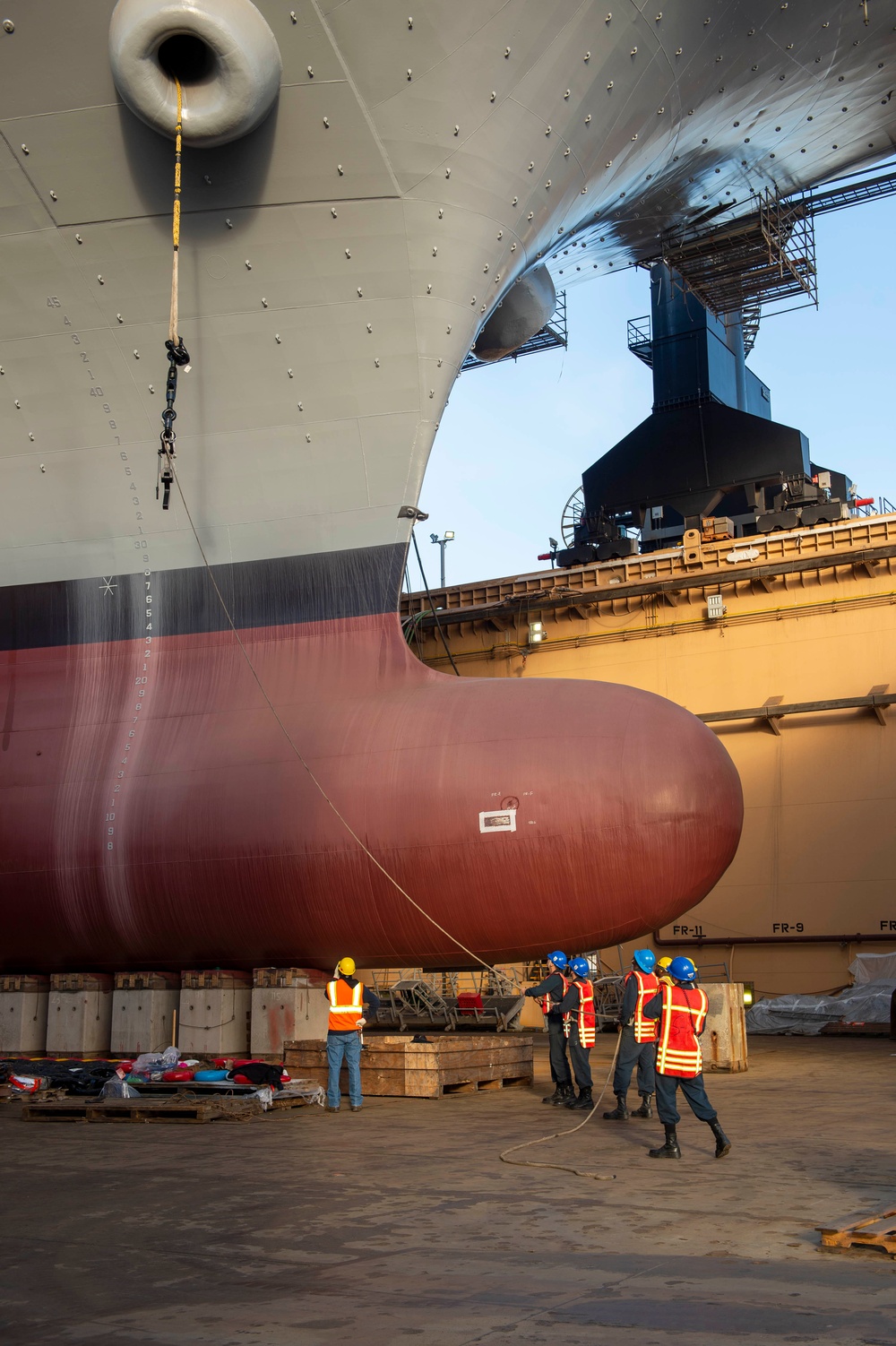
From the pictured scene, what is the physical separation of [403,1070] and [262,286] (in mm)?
7779

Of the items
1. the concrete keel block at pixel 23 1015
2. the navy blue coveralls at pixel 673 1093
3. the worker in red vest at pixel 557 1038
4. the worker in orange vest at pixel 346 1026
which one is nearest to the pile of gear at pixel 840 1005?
the worker in red vest at pixel 557 1038

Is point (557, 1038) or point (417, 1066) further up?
point (557, 1038)

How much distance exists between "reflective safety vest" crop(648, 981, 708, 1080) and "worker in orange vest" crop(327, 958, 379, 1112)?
306 centimetres

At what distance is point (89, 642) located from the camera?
12953 mm

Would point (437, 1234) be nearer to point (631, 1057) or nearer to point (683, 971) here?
point (683, 971)

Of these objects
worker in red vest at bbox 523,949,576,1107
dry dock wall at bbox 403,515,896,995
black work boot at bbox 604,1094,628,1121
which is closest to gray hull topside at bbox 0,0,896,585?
worker in red vest at bbox 523,949,576,1107

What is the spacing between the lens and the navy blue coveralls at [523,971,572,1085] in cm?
978

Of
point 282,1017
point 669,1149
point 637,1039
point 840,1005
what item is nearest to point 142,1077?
point 282,1017

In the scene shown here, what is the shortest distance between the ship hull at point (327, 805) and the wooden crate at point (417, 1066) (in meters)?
1.10

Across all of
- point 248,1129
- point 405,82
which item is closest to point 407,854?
point 248,1129

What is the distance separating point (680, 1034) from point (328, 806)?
5269mm

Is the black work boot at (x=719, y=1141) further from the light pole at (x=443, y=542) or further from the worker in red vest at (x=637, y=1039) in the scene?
the light pole at (x=443, y=542)

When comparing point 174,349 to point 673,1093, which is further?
point 174,349

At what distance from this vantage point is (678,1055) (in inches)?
280
